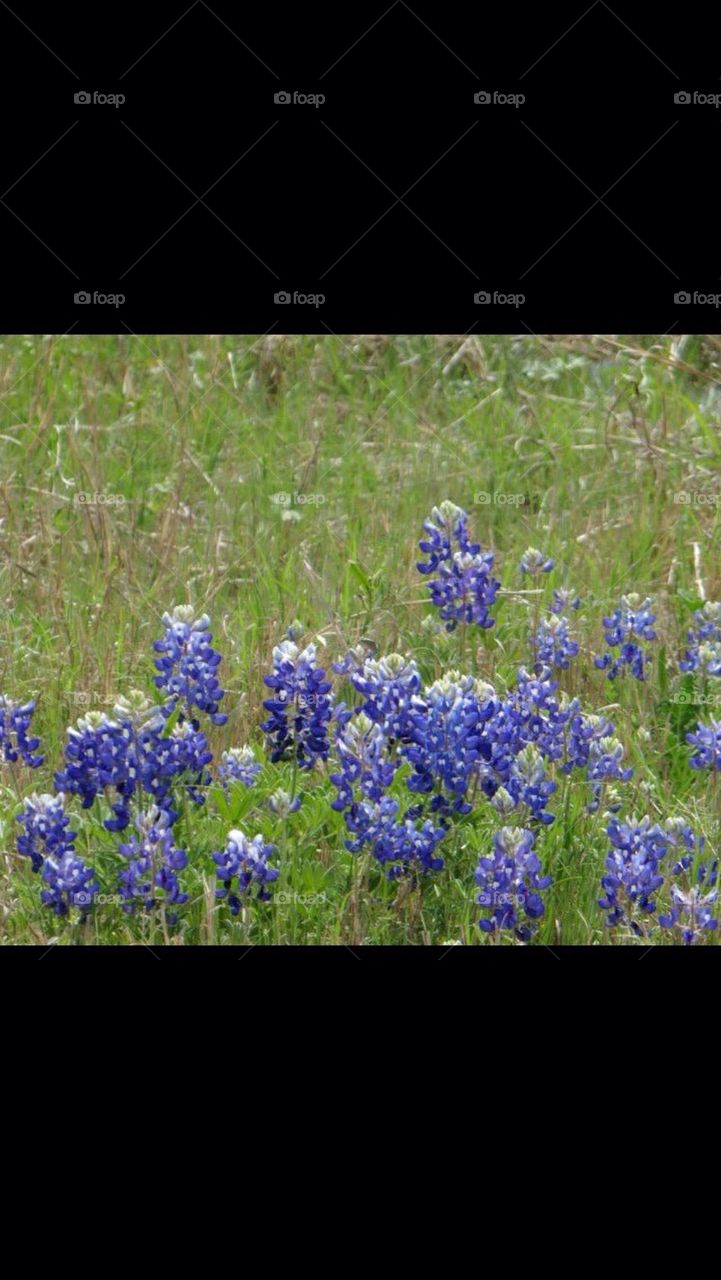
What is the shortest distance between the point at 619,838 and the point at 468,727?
450 mm

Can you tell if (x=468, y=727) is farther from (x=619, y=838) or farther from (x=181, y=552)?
(x=181, y=552)

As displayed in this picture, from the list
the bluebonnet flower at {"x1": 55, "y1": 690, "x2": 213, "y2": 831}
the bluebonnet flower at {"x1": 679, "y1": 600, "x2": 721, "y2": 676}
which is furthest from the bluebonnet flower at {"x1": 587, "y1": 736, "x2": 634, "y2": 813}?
the bluebonnet flower at {"x1": 55, "y1": 690, "x2": 213, "y2": 831}

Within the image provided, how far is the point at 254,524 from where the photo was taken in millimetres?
4316

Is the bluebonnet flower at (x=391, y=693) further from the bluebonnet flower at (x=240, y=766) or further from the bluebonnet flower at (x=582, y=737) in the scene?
the bluebonnet flower at (x=582, y=737)

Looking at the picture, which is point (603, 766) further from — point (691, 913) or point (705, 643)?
point (705, 643)

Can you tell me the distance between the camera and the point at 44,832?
11.9ft

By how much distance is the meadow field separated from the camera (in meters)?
3.62

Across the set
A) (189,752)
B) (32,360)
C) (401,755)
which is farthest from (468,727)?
(32,360)

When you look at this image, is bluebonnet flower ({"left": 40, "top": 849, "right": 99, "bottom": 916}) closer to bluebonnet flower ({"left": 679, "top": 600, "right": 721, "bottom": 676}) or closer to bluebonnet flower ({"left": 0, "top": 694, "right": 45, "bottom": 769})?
bluebonnet flower ({"left": 0, "top": 694, "right": 45, "bottom": 769})

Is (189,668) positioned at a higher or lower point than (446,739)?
higher

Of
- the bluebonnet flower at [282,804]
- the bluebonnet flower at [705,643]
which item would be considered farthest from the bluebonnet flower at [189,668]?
the bluebonnet flower at [705,643]

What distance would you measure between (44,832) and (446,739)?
949 millimetres

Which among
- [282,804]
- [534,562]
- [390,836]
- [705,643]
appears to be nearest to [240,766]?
[282,804]

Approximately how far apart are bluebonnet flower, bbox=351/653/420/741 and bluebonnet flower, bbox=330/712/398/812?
0.17 ft
